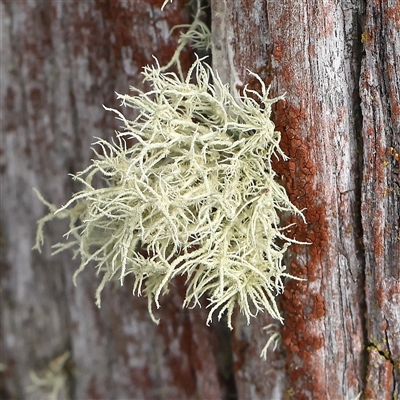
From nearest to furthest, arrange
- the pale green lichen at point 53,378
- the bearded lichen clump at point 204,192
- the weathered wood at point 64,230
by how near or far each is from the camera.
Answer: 1. the bearded lichen clump at point 204,192
2. the weathered wood at point 64,230
3. the pale green lichen at point 53,378

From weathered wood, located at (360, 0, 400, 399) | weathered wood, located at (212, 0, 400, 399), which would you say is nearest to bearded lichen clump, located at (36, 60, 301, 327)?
weathered wood, located at (212, 0, 400, 399)

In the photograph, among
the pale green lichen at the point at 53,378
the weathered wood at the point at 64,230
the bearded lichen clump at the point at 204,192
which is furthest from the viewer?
the pale green lichen at the point at 53,378

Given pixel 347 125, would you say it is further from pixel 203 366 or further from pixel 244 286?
pixel 203 366

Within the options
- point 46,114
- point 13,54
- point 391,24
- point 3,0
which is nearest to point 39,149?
point 46,114

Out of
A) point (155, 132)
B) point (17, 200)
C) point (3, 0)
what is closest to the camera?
point (155, 132)

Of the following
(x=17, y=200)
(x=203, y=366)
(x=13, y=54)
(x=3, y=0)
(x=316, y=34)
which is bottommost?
(x=203, y=366)

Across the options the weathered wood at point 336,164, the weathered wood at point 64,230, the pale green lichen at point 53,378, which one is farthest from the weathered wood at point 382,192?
the pale green lichen at point 53,378

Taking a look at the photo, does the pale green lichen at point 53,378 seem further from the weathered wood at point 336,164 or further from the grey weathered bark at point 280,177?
the weathered wood at point 336,164

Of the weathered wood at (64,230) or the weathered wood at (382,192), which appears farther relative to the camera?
the weathered wood at (64,230)

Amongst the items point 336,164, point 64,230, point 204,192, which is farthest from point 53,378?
point 336,164
